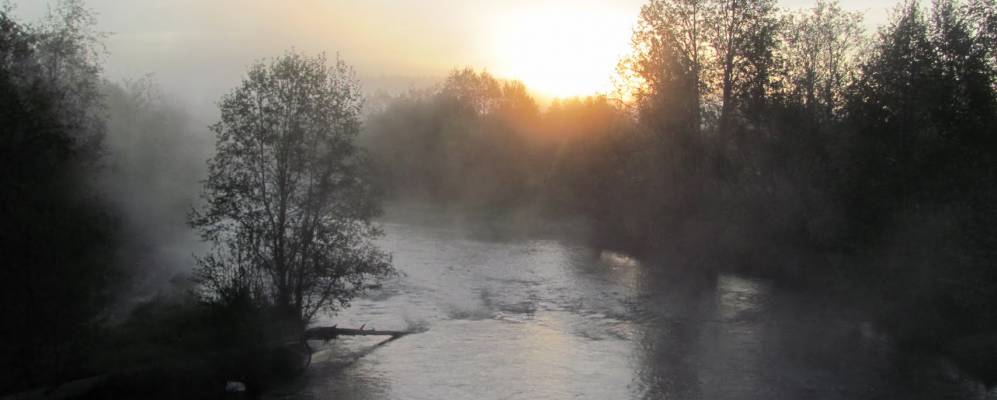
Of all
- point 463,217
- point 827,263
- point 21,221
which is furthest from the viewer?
point 463,217

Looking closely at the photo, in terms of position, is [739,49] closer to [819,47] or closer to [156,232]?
[819,47]

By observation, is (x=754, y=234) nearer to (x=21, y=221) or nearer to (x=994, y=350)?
(x=994, y=350)

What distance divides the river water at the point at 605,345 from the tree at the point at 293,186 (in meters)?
2.66

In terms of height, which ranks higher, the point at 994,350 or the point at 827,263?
the point at 827,263

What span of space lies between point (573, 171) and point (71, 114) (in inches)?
1375

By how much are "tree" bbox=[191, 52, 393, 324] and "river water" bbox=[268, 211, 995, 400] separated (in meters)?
2.66

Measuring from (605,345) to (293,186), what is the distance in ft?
36.4

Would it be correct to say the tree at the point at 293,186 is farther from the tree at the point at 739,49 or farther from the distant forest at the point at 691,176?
the tree at the point at 739,49

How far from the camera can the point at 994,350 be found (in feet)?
67.1

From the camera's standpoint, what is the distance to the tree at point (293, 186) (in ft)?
72.9

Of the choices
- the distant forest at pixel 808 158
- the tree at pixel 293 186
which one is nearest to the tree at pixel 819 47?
the distant forest at pixel 808 158

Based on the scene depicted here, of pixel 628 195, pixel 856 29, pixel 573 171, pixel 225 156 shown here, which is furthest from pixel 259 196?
pixel 856 29

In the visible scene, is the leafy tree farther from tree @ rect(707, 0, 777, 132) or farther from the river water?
tree @ rect(707, 0, 777, 132)

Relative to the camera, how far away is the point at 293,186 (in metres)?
23.1
